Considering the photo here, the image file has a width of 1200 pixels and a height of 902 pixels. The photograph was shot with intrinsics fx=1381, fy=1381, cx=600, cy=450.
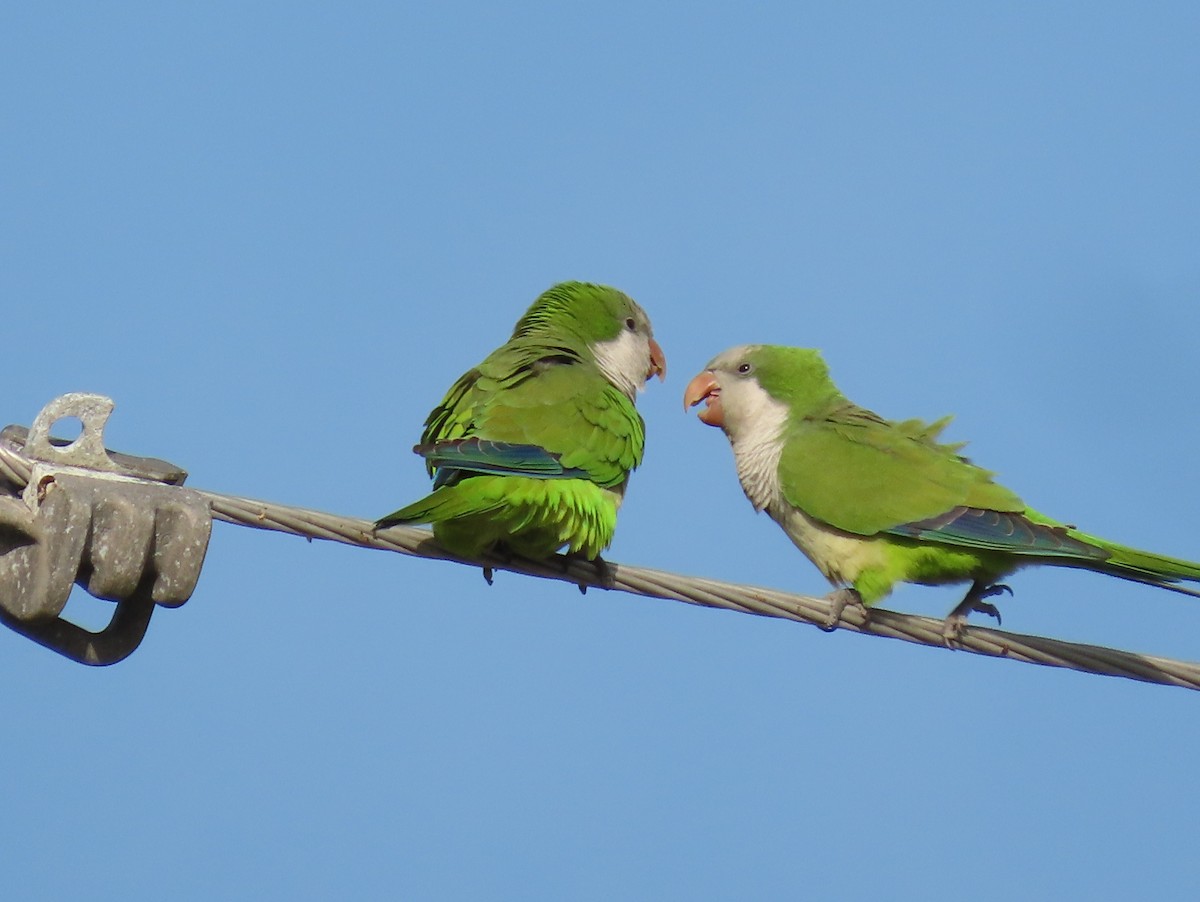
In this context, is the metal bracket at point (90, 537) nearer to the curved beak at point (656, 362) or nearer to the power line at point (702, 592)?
the power line at point (702, 592)

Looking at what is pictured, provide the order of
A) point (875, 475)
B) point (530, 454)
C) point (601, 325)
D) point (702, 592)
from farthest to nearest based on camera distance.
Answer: point (601, 325) < point (875, 475) < point (530, 454) < point (702, 592)

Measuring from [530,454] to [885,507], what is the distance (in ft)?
4.88

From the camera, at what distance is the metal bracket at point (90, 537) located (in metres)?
3.42

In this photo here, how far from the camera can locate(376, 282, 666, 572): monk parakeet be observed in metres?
4.36

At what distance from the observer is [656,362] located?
255 inches

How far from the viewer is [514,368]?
16.8 ft

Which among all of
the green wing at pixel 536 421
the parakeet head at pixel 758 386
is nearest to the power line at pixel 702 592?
the green wing at pixel 536 421

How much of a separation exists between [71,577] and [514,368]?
6.77 feet

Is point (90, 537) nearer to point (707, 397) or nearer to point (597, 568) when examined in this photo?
point (597, 568)

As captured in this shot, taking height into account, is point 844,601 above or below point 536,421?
below

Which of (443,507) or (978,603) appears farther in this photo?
(978,603)

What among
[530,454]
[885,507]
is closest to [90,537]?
[530,454]

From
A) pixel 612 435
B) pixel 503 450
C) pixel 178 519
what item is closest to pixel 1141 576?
pixel 612 435

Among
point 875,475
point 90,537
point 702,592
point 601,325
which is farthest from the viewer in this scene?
point 601,325
